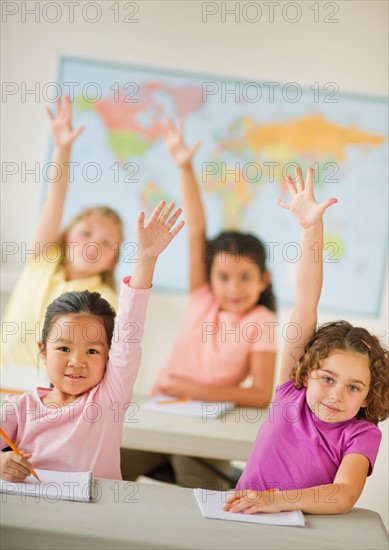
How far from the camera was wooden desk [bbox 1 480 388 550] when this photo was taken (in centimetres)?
115

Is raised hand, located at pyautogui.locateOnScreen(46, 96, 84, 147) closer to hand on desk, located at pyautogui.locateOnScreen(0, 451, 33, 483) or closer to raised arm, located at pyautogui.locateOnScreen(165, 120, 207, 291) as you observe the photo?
raised arm, located at pyautogui.locateOnScreen(165, 120, 207, 291)

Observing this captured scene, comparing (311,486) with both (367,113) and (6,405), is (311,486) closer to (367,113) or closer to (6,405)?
(6,405)

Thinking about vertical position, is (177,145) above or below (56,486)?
above

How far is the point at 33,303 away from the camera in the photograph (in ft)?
9.31

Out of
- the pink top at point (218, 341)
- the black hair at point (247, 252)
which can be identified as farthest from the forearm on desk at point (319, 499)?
the black hair at point (247, 252)

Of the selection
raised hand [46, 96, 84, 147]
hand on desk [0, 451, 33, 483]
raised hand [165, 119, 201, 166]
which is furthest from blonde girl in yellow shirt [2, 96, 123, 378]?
hand on desk [0, 451, 33, 483]

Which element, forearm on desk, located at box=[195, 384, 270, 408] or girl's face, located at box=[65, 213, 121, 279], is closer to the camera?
forearm on desk, located at box=[195, 384, 270, 408]

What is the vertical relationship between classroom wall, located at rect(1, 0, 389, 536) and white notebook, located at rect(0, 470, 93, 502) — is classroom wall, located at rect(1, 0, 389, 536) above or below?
above

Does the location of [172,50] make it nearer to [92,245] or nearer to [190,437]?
[92,245]

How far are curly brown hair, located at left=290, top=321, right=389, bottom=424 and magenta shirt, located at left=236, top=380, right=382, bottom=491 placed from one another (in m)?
0.04

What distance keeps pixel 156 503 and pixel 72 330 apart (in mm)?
431

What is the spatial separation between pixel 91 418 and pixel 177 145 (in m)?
2.01

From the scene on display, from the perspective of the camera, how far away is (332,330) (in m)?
1.60

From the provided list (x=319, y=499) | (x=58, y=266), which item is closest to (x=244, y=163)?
(x=58, y=266)
